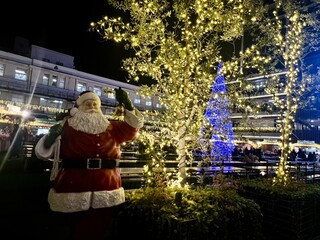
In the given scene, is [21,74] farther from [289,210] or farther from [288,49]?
[289,210]

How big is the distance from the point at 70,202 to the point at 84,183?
26 cm

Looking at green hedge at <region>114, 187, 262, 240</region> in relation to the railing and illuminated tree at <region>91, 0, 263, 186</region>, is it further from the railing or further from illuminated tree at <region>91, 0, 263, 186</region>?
the railing

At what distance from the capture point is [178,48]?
523cm

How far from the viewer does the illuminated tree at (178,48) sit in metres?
5.19

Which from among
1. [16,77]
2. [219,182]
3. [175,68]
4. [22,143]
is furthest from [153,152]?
[16,77]

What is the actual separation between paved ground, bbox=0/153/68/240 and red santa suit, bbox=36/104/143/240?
137cm

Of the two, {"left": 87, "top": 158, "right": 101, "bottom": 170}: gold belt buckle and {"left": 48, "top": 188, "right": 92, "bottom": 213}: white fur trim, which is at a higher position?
{"left": 87, "top": 158, "right": 101, "bottom": 170}: gold belt buckle

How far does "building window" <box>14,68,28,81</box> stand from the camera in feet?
105

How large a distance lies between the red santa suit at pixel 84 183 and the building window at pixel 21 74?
3241cm

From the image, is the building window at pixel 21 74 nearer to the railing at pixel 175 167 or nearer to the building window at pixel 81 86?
the building window at pixel 81 86

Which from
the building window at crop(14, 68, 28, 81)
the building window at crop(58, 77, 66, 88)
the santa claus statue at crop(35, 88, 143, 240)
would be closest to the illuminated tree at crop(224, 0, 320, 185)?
the santa claus statue at crop(35, 88, 143, 240)

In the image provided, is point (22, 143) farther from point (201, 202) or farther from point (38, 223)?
point (201, 202)

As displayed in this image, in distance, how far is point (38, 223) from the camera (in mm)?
4949

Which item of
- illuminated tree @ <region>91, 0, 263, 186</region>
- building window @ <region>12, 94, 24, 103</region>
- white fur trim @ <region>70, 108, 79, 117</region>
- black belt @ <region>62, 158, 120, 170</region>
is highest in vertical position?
building window @ <region>12, 94, 24, 103</region>
